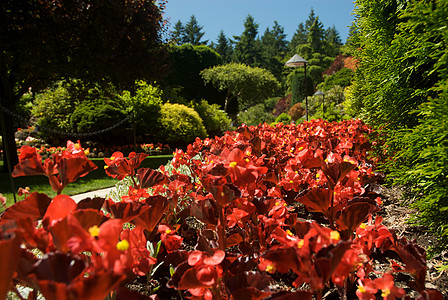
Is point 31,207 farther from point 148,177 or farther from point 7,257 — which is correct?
point 148,177

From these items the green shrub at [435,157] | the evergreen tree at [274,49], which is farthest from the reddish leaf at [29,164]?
the evergreen tree at [274,49]

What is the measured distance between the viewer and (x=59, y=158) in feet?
3.02

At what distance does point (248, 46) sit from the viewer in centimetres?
5488

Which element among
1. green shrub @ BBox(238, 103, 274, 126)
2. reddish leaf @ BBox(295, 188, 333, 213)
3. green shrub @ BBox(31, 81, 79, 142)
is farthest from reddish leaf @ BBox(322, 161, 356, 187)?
green shrub @ BBox(238, 103, 274, 126)

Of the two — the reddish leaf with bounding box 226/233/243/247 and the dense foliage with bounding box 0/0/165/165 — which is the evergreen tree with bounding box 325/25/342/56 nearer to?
the dense foliage with bounding box 0/0/165/165

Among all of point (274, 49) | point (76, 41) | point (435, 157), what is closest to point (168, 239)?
point (435, 157)

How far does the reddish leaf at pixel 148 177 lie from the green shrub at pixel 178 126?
1284 centimetres

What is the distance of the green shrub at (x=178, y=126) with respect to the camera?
14.0 meters

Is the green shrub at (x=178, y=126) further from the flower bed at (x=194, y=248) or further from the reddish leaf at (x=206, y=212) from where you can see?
the reddish leaf at (x=206, y=212)

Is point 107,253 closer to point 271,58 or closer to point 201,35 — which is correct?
point 271,58

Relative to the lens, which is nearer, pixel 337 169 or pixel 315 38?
pixel 337 169

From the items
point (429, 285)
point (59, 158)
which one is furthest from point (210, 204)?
point (429, 285)

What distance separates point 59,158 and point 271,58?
5520cm

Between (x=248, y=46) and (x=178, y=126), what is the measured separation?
45.2 metres
